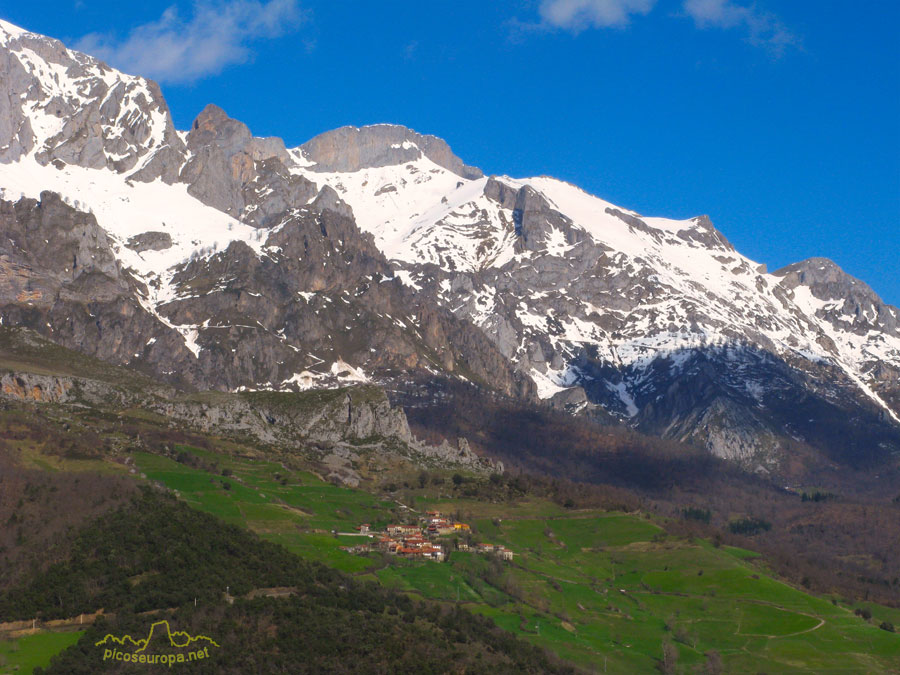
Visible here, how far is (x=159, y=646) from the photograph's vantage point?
97750mm

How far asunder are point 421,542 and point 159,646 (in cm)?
7786

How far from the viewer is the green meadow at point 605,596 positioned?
143500 mm

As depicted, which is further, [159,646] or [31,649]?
[31,649]

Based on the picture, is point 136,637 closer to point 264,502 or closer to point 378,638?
point 378,638

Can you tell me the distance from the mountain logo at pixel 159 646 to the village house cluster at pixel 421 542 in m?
60.1

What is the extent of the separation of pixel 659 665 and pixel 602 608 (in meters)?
23.8

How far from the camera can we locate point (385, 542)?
16800 centimetres

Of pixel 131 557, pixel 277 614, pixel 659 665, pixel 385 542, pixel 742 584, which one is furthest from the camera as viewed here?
pixel 742 584

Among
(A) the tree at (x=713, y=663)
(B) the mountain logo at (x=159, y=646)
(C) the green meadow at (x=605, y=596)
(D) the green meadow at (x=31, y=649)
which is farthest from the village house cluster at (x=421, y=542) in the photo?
(D) the green meadow at (x=31, y=649)

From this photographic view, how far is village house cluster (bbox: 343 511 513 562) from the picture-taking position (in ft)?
537

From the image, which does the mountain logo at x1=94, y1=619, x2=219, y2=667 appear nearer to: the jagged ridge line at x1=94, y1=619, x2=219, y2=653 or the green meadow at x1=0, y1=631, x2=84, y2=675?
the jagged ridge line at x1=94, y1=619, x2=219, y2=653

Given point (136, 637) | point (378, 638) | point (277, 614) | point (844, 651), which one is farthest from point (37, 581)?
point (844, 651)

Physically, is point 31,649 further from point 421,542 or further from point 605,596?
point 605,596

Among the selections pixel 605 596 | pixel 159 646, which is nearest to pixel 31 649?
pixel 159 646
